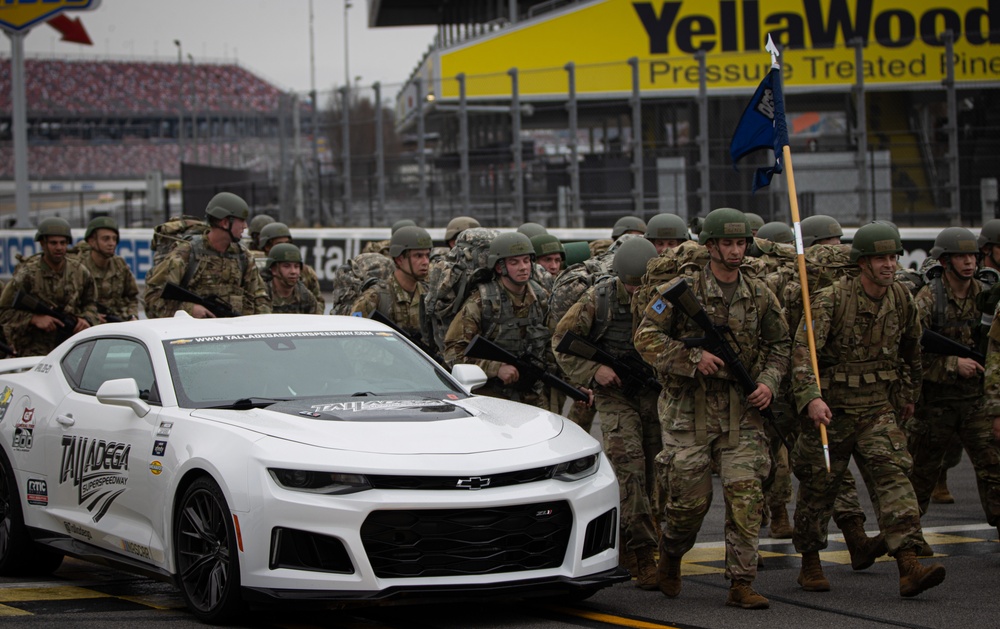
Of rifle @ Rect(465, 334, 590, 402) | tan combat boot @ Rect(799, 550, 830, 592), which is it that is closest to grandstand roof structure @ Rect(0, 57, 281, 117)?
rifle @ Rect(465, 334, 590, 402)

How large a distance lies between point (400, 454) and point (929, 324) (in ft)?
16.0

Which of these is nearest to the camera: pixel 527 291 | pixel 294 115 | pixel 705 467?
pixel 705 467

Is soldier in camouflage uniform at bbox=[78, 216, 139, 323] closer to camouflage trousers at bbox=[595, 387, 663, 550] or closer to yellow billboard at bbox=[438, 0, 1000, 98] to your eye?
camouflage trousers at bbox=[595, 387, 663, 550]

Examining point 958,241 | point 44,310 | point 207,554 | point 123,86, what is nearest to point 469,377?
point 207,554

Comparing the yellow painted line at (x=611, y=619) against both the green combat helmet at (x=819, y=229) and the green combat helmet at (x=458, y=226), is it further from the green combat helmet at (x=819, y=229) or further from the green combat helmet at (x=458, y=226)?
the green combat helmet at (x=458, y=226)

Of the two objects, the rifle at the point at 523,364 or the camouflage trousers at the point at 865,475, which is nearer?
the camouflage trousers at the point at 865,475

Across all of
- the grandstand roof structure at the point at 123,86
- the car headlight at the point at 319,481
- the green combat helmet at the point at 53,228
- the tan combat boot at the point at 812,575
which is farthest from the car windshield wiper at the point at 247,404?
the grandstand roof structure at the point at 123,86

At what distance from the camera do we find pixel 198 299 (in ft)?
39.2

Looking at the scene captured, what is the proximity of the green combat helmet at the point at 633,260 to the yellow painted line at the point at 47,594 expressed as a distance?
3.55 meters

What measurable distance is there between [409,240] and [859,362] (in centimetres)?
425

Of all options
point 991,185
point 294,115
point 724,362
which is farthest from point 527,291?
point 294,115

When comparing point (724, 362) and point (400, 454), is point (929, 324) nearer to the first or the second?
point (724, 362)

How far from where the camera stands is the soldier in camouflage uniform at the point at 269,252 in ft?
45.9

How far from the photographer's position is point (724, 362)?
7.41 meters
